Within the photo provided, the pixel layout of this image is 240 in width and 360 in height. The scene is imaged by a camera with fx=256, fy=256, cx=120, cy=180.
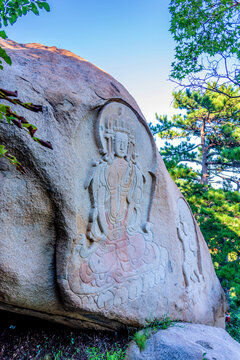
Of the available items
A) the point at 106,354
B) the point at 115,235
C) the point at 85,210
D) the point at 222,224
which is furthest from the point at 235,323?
the point at 85,210

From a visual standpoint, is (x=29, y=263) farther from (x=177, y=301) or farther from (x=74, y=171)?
(x=177, y=301)

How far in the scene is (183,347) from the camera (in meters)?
2.49

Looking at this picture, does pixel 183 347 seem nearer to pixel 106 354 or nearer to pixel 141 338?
pixel 141 338

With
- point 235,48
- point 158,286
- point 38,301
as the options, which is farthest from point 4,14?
point 235,48

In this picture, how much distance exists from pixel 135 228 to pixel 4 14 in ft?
7.64

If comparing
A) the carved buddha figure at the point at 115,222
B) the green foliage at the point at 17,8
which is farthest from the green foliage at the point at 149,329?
the green foliage at the point at 17,8

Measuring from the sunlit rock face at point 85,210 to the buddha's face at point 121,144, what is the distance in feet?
0.04

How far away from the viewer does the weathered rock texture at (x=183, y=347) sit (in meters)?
2.40

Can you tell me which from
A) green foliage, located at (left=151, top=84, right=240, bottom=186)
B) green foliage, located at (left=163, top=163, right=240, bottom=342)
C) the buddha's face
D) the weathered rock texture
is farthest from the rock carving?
green foliage, located at (left=151, top=84, right=240, bottom=186)

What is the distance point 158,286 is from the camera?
3.04 meters

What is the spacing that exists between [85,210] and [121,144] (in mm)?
854

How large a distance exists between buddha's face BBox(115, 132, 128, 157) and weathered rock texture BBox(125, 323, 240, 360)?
197cm

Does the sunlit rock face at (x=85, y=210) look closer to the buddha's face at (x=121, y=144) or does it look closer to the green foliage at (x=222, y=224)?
the buddha's face at (x=121, y=144)

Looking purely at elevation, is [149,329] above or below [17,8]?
below
